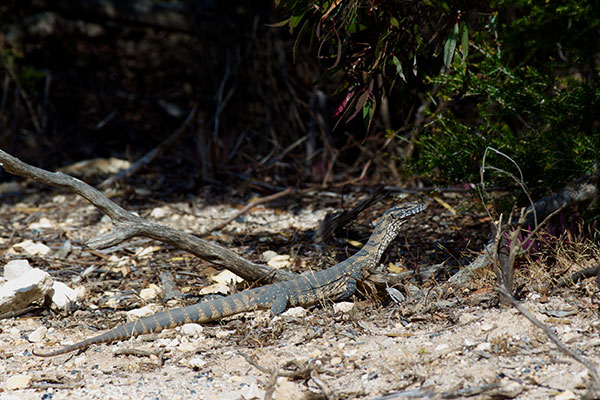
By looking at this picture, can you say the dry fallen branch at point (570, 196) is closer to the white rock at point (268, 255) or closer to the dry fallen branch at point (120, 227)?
the dry fallen branch at point (120, 227)

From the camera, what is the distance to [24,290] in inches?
184

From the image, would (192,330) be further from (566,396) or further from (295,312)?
(566,396)

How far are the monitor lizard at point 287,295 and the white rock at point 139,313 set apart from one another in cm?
37

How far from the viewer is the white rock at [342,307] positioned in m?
4.69

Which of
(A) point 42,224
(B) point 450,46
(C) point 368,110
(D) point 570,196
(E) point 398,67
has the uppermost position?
(B) point 450,46

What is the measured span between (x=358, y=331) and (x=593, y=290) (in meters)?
1.60

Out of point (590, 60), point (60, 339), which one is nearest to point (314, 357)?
point (60, 339)

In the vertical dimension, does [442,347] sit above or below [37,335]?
above

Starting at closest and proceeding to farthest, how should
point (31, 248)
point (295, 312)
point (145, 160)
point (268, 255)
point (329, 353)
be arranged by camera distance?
point (329, 353) → point (295, 312) → point (268, 255) → point (31, 248) → point (145, 160)

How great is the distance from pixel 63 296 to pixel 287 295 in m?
1.82

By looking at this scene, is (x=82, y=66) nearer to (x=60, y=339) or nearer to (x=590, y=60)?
(x=60, y=339)

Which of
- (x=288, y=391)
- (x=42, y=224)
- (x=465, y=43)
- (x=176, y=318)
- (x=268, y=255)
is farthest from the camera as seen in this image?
(x=42, y=224)

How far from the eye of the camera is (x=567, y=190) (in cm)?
496

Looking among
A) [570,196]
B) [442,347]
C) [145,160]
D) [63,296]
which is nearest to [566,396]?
[442,347]
